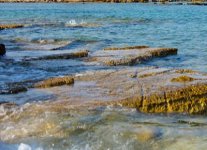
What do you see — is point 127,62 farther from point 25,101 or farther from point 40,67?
point 25,101

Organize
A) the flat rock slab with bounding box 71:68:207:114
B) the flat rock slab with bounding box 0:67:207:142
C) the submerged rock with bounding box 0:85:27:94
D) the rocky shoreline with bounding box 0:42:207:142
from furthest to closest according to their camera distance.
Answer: the submerged rock with bounding box 0:85:27:94
the flat rock slab with bounding box 71:68:207:114
the rocky shoreline with bounding box 0:42:207:142
the flat rock slab with bounding box 0:67:207:142

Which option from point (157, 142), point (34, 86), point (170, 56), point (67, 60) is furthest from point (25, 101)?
point (170, 56)

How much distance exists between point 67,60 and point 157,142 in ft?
32.4

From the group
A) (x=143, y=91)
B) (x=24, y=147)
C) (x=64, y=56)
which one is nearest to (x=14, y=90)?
(x=143, y=91)

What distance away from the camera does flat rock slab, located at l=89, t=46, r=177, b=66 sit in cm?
1692

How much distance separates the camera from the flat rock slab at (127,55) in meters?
16.9

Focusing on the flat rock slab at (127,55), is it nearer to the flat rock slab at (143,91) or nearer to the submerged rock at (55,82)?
the flat rock slab at (143,91)

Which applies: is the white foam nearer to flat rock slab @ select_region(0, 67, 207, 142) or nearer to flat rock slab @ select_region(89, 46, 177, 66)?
flat rock slab @ select_region(0, 67, 207, 142)

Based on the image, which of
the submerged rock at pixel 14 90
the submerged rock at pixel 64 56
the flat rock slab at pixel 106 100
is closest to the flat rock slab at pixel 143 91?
the flat rock slab at pixel 106 100

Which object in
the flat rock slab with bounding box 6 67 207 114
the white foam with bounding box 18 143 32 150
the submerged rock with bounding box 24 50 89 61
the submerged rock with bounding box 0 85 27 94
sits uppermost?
the flat rock slab with bounding box 6 67 207 114

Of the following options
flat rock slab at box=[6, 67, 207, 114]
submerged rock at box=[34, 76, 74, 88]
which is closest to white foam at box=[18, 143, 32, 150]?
flat rock slab at box=[6, 67, 207, 114]

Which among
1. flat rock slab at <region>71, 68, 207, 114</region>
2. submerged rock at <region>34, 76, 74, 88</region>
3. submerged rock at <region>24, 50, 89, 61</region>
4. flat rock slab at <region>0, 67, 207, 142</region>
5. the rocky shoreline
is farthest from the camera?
submerged rock at <region>24, 50, 89, 61</region>

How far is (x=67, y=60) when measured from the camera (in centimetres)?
1816

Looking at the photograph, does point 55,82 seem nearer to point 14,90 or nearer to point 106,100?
point 14,90
